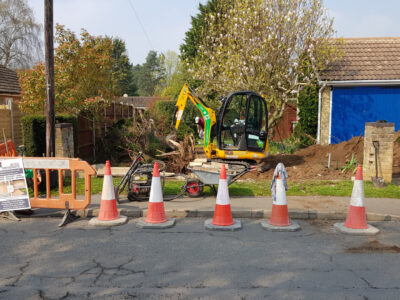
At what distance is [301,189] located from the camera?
9.26 metres

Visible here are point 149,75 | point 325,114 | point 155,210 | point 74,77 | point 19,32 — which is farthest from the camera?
point 149,75

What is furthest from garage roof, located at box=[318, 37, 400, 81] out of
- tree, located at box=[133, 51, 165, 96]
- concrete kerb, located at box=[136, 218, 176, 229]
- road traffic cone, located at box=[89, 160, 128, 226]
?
tree, located at box=[133, 51, 165, 96]

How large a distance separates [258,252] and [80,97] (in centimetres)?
1034

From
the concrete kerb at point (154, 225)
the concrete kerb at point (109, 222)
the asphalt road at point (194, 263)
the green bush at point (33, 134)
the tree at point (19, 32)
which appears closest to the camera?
the asphalt road at point (194, 263)

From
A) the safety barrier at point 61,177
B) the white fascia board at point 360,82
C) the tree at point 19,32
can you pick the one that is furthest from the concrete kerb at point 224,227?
the tree at point 19,32

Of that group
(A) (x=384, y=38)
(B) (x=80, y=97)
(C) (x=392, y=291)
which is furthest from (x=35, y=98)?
(A) (x=384, y=38)

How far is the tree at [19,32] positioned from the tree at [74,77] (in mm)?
24489

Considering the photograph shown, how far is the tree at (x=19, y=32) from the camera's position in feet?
115

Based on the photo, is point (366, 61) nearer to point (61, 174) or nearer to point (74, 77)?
point (74, 77)

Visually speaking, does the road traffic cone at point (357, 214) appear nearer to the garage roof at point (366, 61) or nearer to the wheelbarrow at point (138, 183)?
the wheelbarrow at point (138, 183)

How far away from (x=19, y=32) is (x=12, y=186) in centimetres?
3370

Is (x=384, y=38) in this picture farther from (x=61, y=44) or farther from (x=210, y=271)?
(x=210, y=271)

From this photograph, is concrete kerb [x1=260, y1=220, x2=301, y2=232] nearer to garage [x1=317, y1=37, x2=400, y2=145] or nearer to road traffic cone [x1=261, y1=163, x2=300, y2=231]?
road traffic cone [x1=261, y1=163, x2=300, y2=231]

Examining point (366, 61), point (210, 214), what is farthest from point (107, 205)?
point (366, 61)
